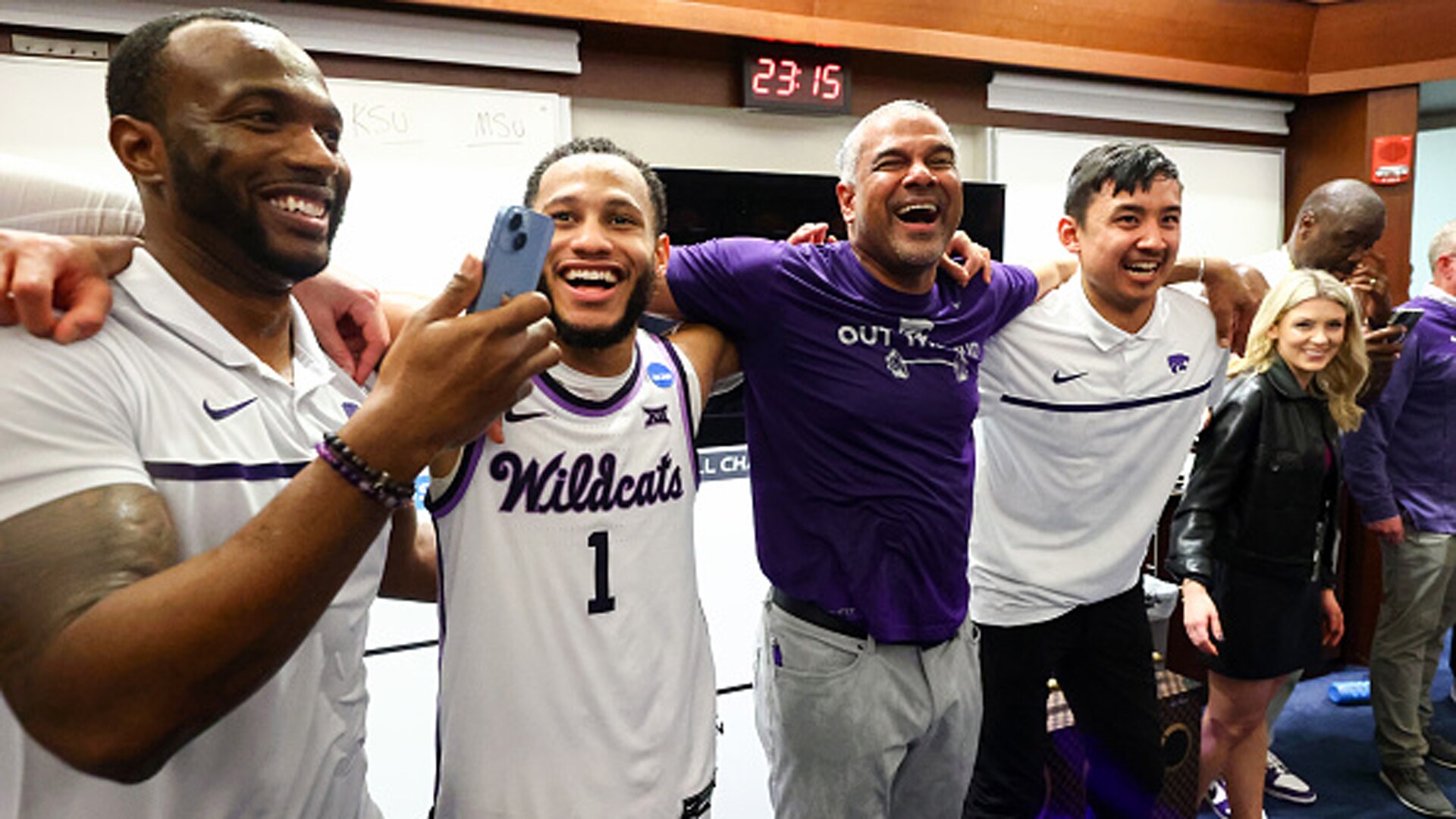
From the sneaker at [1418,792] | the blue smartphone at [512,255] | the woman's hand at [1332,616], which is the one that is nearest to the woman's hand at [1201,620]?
the woman's hand at [1332,616]

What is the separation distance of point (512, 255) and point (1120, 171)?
6.03 feet

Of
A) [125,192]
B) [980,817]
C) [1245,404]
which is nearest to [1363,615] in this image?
[1245,404]

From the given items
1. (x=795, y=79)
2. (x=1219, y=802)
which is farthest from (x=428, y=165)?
(x=1219, y=802)

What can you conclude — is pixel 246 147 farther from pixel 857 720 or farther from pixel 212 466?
pixel 857 720

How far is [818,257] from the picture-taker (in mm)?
1967

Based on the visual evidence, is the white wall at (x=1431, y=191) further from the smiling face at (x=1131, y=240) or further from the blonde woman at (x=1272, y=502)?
the smiling face at (x=1131, y=240)

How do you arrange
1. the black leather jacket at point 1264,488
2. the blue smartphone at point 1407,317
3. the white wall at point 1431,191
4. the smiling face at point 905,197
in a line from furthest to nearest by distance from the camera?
the white wall at point 1431,191
the blue smartphone at point 1407,317
the black leather jacket at point 1264,488
the smiling face at point 905,197

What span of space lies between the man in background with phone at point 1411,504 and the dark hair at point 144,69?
3.99 metres

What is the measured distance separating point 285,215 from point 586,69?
2.74 meters

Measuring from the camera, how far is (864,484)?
1835mm

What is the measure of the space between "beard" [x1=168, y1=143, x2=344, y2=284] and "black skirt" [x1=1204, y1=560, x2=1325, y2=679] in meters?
2.72

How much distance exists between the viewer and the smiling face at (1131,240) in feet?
7.41

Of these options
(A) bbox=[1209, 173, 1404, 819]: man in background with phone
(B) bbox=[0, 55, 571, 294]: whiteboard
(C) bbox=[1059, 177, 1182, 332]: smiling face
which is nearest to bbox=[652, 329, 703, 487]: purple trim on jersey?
(C) bbox=[1059, 177, 1182, 332]: smiling face

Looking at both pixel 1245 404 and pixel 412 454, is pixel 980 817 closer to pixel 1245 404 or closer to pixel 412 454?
pixel 1245 404
